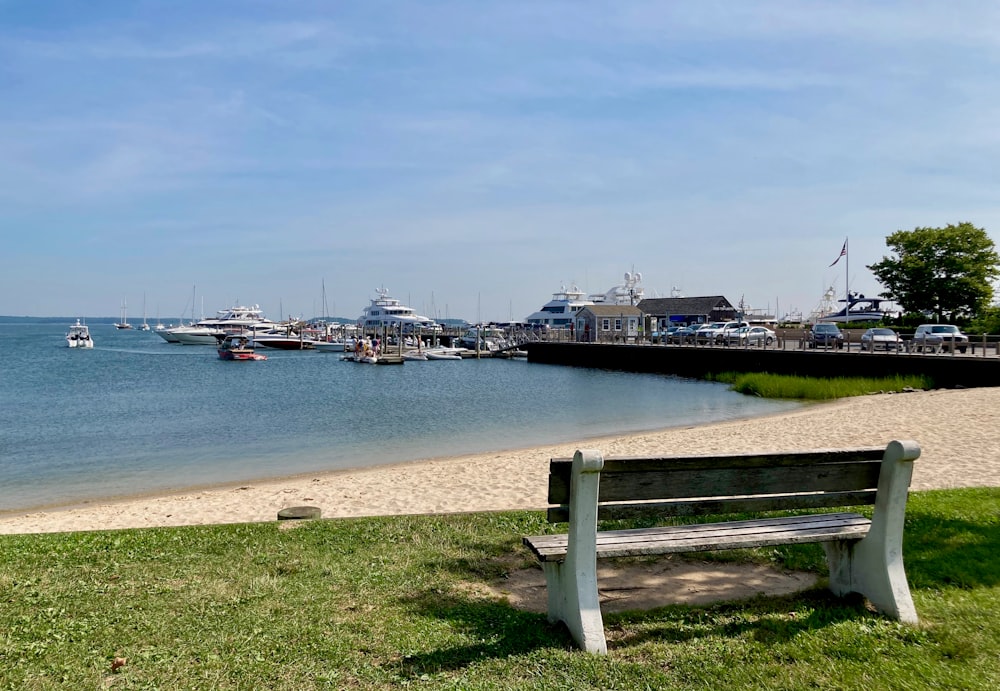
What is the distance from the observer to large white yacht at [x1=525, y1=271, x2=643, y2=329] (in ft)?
338

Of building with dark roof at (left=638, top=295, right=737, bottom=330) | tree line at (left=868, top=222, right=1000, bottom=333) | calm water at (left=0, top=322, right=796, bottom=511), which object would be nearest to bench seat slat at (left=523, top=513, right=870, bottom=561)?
calm water at (left=0, top=322, right=796, bottom=511)

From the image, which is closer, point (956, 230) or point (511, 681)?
point (511, 681)

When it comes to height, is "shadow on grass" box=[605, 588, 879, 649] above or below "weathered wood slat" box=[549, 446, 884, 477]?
below

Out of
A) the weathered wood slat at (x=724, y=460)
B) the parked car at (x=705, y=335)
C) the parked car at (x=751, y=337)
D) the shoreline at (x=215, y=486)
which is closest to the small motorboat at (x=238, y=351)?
the parked car at (x=705, y=335)

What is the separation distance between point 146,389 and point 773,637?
42.4 metres

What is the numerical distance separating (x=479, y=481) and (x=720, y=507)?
819 centimetres

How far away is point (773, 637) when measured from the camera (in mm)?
4363

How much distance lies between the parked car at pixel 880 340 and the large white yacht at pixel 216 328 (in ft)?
266

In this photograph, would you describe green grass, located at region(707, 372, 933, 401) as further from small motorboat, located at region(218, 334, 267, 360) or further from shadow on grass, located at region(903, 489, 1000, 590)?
small motorboat, located at region(218, 334, 267, 360)

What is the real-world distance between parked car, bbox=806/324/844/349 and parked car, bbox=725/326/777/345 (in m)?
4.40

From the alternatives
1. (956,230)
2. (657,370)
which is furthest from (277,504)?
(956,230)

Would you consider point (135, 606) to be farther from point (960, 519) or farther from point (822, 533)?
point (960, 519)

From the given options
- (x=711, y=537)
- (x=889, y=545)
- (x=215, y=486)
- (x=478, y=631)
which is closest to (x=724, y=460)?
(x=711, y=537)

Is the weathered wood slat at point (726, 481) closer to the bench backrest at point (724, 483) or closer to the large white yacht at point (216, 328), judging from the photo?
the bench backrest at point (724, 483)
